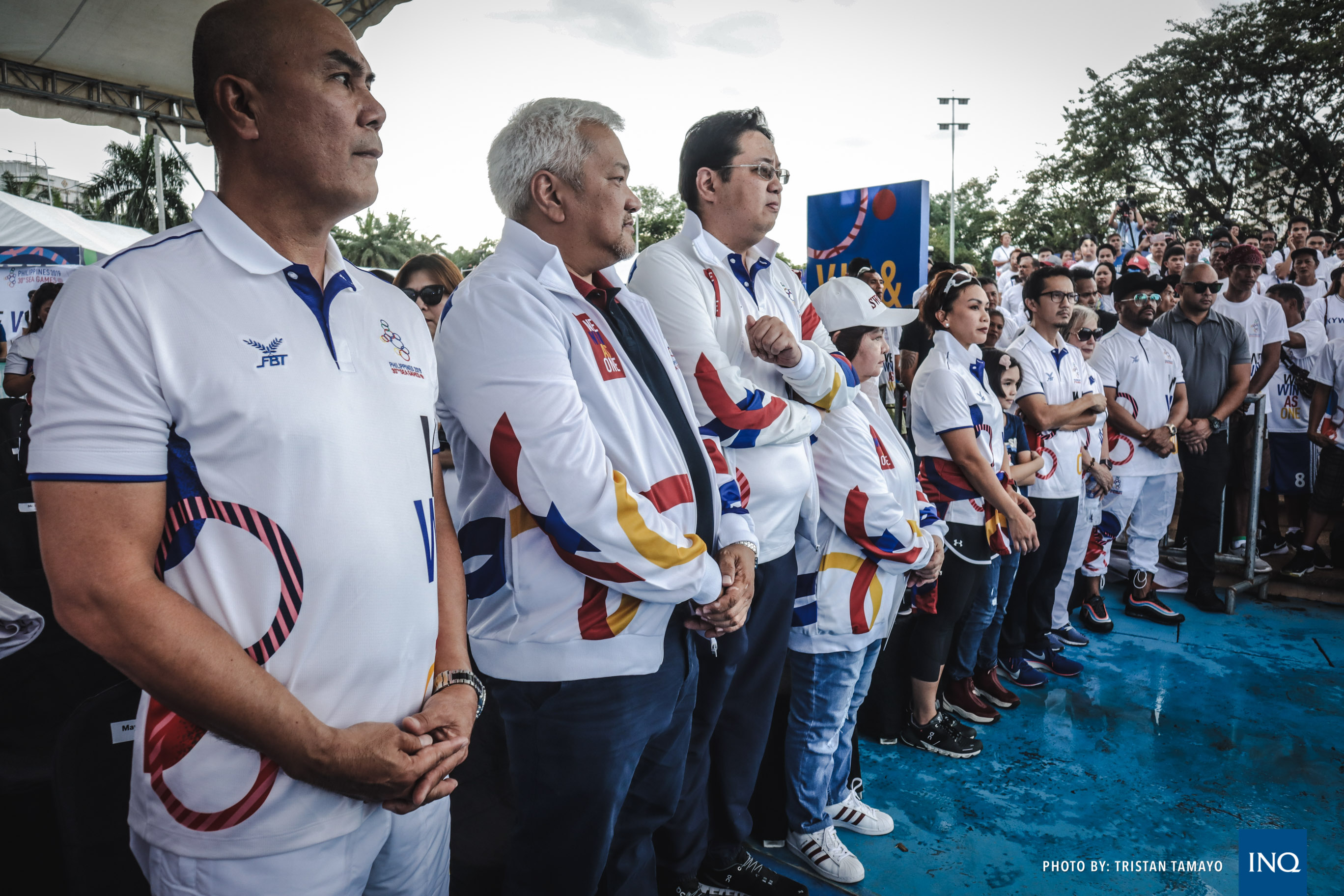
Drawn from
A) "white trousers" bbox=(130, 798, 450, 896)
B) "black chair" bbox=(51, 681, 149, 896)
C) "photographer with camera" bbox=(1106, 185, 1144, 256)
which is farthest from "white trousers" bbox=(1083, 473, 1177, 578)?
"photographer with camera" bbox=(1106, 185, 1144, 256)

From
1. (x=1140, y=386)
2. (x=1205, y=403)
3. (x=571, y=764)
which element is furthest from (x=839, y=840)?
(x=1205, y=403)

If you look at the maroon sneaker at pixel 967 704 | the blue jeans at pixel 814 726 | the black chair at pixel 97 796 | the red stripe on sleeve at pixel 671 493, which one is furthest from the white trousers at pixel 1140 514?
the black chair at pixel 97 796

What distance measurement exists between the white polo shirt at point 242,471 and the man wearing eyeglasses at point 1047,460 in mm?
3729

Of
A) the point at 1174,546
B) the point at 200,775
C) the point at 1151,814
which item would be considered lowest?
the point at 1151,814

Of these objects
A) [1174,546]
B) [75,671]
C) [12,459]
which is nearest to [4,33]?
[12,459]

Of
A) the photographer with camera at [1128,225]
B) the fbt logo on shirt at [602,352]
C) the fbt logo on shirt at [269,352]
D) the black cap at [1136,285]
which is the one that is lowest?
the fbt logo on shirt at [269,352]

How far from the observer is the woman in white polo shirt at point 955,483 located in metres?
3.45

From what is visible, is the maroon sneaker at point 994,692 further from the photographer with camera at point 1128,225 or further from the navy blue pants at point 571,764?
the photographer with camera at point 1128,225

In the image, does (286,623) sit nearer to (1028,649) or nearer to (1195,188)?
(1028,649)

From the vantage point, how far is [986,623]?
3.74m

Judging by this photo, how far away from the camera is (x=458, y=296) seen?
1.74 metres

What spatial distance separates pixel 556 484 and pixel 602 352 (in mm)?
331

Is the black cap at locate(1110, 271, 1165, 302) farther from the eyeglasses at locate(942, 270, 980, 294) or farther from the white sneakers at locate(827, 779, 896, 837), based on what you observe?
the white sneakers at locate(827, 779, 896, 837)

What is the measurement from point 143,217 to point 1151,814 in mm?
37370
